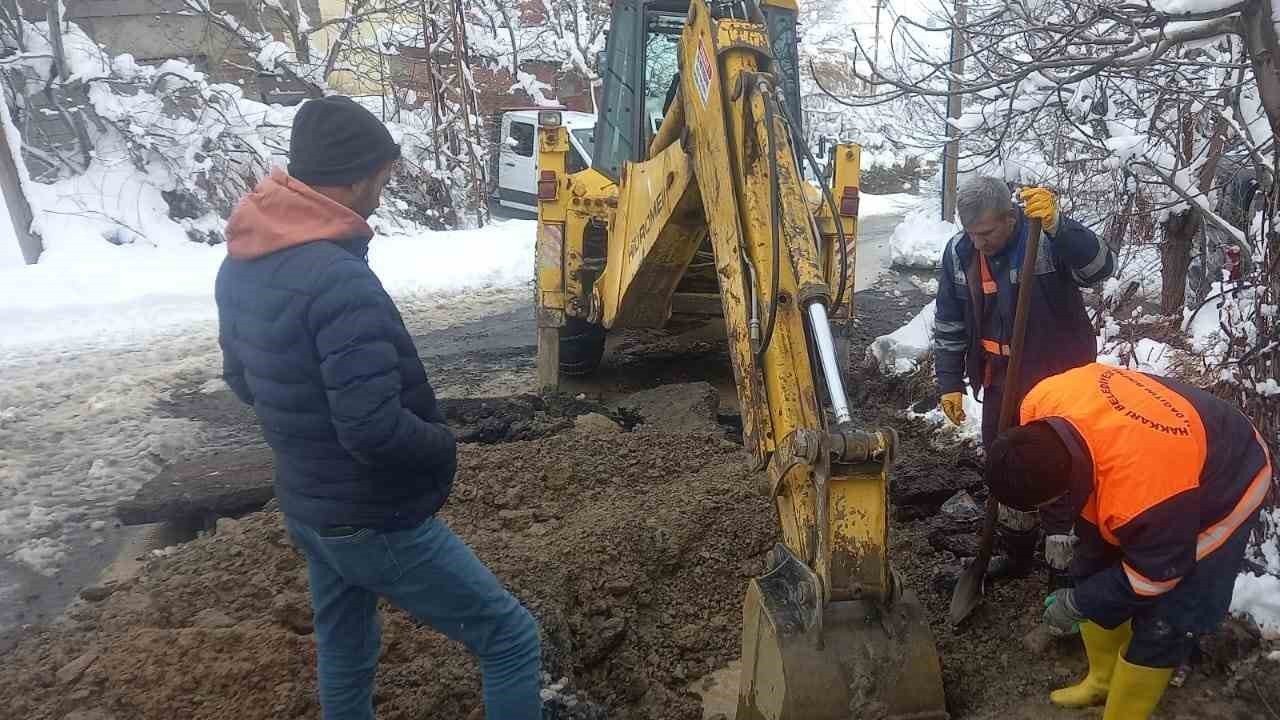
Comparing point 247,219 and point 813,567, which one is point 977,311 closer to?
point 813,567

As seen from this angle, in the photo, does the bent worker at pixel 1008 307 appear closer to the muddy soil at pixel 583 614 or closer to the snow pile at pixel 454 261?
the muddy soil at pixel 583 614

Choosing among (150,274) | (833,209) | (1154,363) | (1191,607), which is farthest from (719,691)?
(150,274)

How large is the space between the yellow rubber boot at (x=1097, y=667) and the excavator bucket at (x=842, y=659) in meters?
0.62

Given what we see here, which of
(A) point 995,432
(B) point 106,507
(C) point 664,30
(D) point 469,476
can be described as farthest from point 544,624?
(C) point 664,30

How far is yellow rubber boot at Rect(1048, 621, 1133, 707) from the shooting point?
8.82 ft

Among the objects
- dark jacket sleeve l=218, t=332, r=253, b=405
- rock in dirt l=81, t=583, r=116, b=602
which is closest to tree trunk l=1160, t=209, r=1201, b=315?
dark jacket sleeve l=218, t=332, r=253, b=405

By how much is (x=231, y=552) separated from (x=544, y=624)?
1607mm

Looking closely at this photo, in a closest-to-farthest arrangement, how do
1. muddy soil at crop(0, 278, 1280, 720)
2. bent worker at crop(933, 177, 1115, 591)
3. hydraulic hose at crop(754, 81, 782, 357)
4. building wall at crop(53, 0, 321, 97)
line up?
hydraulic hose at crop(754, 81, 782, 357)
muddy soil at crop(0, 278, 1280, 720)
bent worker at crop(933, 177, 1115, 591)
building wall at crop(53, 0, 321, 97)

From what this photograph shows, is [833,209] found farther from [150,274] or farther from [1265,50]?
[150,274]

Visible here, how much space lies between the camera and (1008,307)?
3.22 meters

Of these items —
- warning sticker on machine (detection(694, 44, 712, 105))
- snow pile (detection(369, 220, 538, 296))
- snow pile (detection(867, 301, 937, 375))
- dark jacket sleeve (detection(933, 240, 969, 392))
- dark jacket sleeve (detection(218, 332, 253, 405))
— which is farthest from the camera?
snow pile (detection(369, 220, 538, 296))

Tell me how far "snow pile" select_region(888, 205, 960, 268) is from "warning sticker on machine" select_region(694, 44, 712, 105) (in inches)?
361

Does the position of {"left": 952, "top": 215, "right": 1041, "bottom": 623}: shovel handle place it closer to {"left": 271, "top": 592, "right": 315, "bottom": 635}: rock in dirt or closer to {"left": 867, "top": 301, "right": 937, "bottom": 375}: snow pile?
{"left": 271, "top": 592, "right": 315, "bottom": 635}: rock in dirt

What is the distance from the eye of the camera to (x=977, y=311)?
335cm
